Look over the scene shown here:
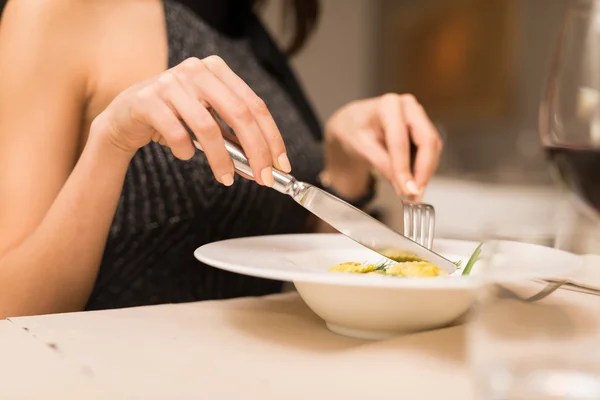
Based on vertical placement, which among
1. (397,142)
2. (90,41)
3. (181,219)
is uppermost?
(90,41)

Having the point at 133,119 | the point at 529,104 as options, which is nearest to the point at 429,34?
the point at 529,104

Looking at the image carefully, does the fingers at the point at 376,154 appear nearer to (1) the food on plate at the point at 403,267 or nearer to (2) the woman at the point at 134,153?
(2) the woman at the point at 134,153

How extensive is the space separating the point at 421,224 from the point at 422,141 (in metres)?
0.20

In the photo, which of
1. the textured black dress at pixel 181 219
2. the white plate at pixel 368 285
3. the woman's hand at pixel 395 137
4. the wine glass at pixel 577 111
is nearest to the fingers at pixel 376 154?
the woman's hand at pixel 395 137

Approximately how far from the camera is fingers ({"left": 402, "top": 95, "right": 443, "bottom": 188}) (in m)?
0.78

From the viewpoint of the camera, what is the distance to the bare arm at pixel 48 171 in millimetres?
667

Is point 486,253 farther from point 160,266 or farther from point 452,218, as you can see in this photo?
point 452,218

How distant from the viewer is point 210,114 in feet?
1.68

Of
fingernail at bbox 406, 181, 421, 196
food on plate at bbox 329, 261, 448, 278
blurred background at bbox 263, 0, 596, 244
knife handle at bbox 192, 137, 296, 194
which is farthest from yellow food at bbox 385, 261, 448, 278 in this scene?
blurred background at bbox 263, 0, 596, 244

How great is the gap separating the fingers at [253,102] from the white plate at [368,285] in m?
0.09

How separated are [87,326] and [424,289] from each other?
0.86 ft

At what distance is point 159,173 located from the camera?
0.84 meters

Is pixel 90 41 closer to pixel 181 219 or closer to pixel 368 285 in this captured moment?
pixel 181 219

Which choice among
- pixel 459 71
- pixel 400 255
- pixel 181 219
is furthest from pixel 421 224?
pixel 459 71
